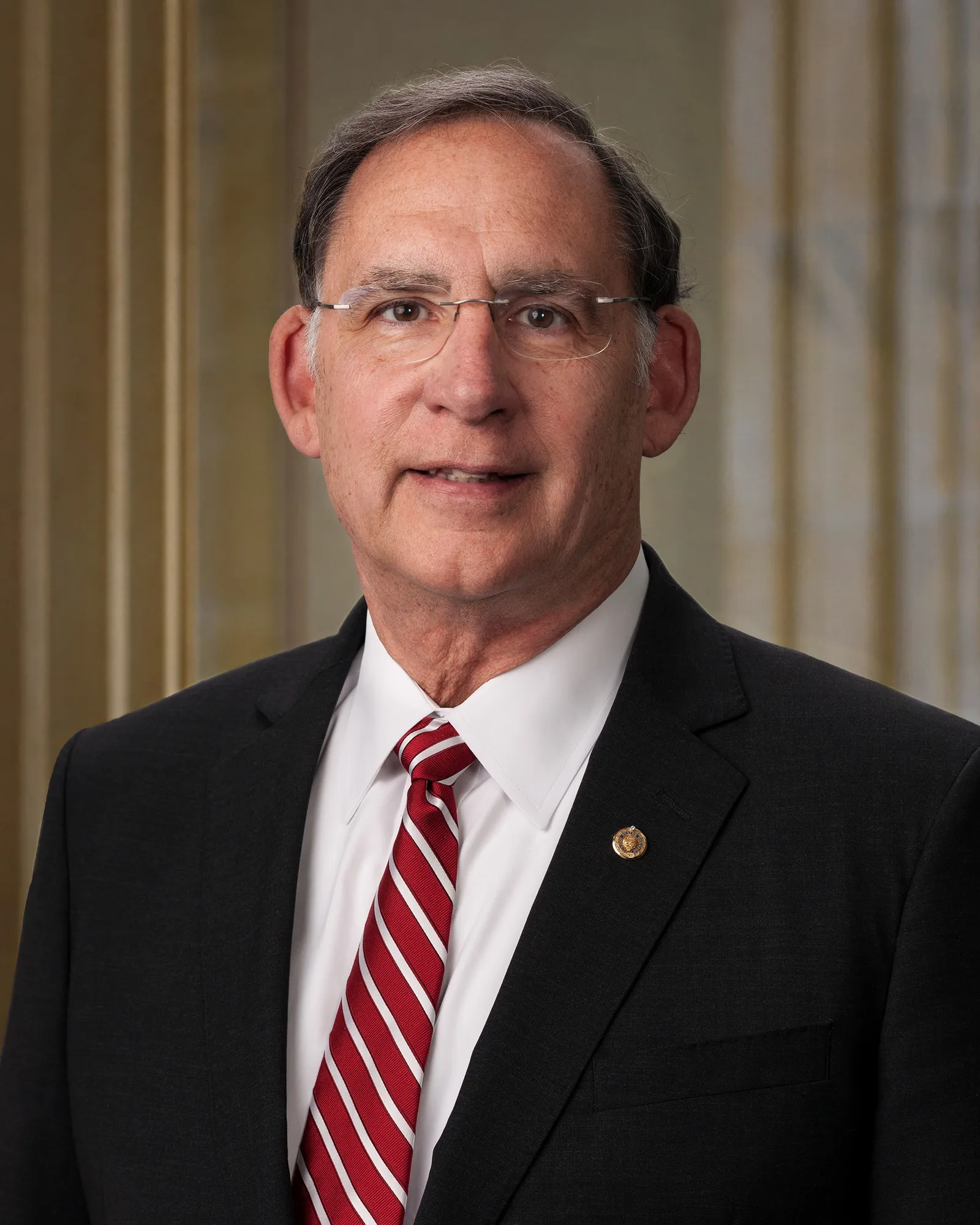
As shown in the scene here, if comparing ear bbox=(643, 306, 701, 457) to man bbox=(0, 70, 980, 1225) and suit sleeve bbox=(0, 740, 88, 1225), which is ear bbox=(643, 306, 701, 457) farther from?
suit sleeve bbox=(0, 740, 88, 1225)

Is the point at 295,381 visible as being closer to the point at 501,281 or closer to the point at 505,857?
the point at 501,281

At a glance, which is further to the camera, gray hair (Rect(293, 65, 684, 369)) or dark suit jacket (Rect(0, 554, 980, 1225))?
gray hair (Rect(293, 65, 684, 369))

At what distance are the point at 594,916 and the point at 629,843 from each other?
80 mm

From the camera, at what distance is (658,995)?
1216mm

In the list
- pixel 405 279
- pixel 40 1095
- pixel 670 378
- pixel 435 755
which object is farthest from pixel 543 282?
pixel 40 1095

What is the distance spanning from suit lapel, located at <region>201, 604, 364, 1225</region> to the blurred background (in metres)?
0.73

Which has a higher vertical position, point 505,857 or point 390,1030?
point 505,857

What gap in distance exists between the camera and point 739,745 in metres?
1.34

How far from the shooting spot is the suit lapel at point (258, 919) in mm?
1260

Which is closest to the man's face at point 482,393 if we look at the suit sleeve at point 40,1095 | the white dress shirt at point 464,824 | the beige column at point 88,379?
the white dress shirt at point 464,824

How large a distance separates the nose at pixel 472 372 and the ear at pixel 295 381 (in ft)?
0.86

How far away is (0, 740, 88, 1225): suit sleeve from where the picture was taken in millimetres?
1510

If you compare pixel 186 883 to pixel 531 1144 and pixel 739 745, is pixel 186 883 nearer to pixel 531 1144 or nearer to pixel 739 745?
pixel 531 1144

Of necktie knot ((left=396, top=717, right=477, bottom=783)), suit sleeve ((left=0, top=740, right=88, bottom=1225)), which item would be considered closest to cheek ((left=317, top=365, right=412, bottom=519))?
necktie knot ((left=396, top=717, right=477, bottom=783))
